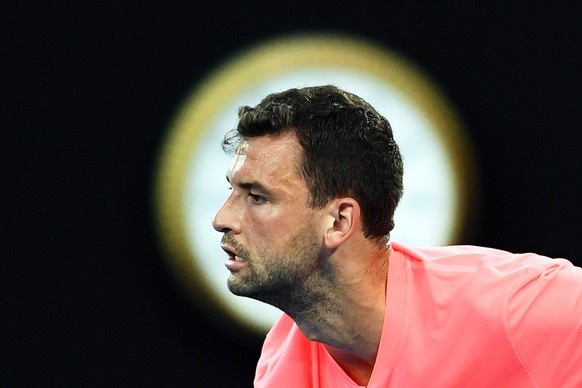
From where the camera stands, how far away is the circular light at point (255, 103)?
2150 mm

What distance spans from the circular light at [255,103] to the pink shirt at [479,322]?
506 millimetres

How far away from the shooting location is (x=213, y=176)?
7.32ft

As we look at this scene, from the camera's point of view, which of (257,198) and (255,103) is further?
(255,103)

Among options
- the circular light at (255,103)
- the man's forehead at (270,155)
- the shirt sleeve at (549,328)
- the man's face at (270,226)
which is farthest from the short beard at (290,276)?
the circular light at (255,103)

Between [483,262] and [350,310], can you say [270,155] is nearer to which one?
[350,310]

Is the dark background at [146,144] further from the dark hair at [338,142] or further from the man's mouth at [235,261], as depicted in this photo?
the man's mouth at [235,261]

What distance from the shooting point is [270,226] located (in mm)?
1547

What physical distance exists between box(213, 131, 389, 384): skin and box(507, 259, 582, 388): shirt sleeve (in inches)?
9.6

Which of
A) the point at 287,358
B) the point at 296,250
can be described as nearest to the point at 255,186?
the point at 296,250

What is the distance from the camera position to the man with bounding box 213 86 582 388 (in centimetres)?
152

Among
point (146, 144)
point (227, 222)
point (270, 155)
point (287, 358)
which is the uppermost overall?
point (146, 144)

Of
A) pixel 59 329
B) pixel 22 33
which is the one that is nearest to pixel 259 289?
pixel 59 329

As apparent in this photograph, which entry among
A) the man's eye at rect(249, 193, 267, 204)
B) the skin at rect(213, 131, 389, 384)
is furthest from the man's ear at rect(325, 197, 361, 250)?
the man's eye at rect(249, 193, 267, 204)

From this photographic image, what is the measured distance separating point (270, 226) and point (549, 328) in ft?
1.56
